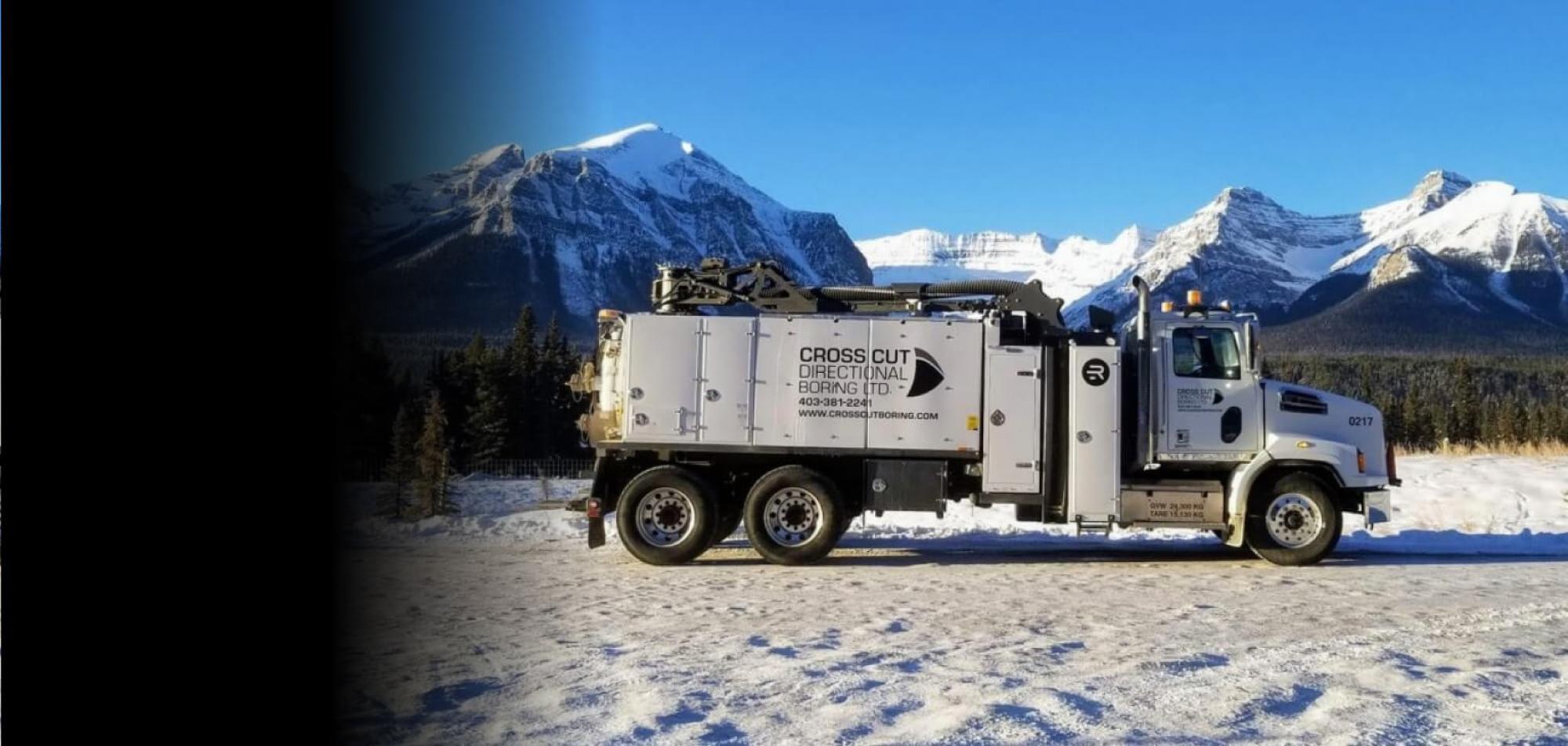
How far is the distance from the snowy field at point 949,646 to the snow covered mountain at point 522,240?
2.26 m

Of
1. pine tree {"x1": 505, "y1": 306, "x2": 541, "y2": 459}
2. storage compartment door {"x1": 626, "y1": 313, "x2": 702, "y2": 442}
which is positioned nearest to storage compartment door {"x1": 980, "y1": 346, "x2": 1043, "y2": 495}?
storage compartment door {"x1": 626, "y1": 313, "x2": 702, "y2": 442}

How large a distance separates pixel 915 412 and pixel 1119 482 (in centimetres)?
234

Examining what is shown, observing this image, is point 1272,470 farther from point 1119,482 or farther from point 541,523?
point 541,523

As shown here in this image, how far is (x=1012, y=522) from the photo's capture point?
56.1ft

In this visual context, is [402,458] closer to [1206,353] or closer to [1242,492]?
[1206,353]

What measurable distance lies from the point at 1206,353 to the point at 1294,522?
79.4 inches

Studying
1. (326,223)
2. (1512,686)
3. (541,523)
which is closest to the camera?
(326,223)

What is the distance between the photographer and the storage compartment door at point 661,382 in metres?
12.6

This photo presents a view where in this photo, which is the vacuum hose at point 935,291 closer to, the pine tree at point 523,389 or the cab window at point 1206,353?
the cab window at point 1206,353

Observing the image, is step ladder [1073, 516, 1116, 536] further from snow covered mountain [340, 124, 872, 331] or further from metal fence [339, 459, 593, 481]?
metal fence [339, 459, 593, 481]

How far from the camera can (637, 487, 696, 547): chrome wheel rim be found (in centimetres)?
1266

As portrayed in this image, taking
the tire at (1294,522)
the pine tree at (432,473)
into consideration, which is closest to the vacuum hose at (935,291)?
the tire at (1294,522)

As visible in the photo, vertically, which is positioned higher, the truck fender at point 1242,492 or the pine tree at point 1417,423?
the pine tree at point 1417,423

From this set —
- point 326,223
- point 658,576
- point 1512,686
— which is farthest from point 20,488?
point 1512,686
